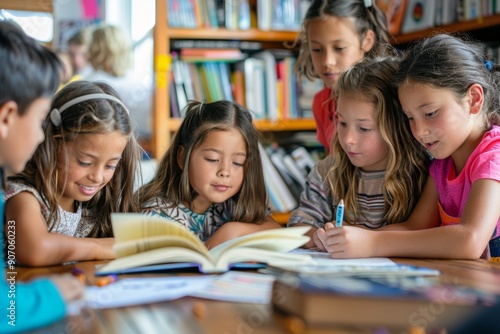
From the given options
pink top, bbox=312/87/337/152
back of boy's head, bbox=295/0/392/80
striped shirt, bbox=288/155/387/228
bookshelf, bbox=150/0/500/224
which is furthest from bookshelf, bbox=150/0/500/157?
striped shirt, bbox=288/155/387/228

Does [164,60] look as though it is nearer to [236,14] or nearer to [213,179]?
[236,14]

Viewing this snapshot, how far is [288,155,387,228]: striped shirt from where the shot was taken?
1565 mm

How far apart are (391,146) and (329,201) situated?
221 mm

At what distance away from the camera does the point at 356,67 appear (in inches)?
63.9

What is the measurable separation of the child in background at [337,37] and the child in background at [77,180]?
2.67 ft

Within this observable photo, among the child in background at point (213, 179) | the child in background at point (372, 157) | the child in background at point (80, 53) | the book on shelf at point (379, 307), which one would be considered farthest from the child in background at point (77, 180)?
the child in background at point (80, 53)

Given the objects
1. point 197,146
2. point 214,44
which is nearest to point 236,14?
point 214,44

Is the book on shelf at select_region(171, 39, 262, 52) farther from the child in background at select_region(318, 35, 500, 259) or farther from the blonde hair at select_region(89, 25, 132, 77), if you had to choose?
the child in background at select_region(318, 35, 500, 259)

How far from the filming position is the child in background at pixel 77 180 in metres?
1.20

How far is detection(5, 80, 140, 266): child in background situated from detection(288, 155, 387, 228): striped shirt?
1.45 ft

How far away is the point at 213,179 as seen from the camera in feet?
5.21

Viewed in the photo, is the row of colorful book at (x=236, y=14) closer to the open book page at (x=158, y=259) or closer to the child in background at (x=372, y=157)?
the child in background at (x=372, y=157)

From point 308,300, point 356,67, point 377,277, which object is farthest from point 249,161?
point 308,300

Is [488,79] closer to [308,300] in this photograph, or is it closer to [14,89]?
[308,300]
